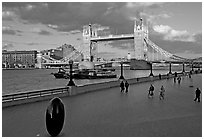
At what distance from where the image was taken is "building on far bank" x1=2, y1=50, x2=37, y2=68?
131625 mm

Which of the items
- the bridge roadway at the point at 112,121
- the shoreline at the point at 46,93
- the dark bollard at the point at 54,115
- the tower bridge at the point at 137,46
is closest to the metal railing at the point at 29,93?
the shoreline at the point at 46,93

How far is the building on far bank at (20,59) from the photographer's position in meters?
132

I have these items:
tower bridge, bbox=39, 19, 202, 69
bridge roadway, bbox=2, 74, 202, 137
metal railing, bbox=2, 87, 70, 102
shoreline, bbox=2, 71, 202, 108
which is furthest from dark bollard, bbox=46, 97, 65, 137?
tower bridge, bbox=39, 19, 202, 69

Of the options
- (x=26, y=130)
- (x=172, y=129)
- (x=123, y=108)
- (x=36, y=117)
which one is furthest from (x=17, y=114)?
(x=172, y=129)

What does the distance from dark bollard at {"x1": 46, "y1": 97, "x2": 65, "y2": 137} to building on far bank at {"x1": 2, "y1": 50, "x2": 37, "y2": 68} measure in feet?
418

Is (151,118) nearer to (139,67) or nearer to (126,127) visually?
(126,127)

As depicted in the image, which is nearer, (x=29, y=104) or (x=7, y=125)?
(x=7, y=125)

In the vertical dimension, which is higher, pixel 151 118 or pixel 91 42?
pixel 91 42

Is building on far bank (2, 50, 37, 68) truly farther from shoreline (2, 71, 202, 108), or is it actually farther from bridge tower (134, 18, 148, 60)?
shoreline (2, 71, 202, 108)

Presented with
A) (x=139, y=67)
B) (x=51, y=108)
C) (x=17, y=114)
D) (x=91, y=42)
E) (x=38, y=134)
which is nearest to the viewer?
(x=51, y=108)

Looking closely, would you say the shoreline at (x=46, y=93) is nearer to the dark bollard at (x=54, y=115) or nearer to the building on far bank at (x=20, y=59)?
the dark bollard at (x=54, y=115)

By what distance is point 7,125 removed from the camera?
27.0 ft

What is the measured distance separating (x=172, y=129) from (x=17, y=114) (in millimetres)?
5250

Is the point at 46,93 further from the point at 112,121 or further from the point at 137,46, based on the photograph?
the point at 137,46
